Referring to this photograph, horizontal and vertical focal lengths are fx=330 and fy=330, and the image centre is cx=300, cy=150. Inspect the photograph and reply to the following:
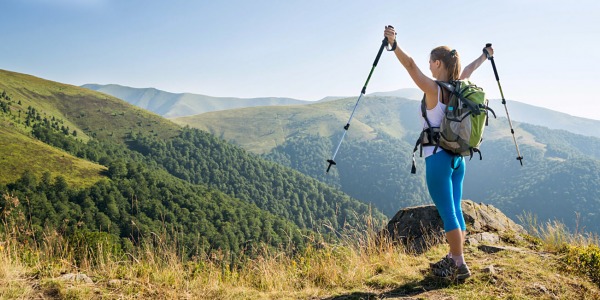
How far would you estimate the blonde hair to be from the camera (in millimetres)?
3783

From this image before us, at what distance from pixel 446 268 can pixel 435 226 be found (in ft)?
10.3

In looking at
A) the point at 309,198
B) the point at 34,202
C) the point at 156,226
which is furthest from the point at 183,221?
the point at 309,198

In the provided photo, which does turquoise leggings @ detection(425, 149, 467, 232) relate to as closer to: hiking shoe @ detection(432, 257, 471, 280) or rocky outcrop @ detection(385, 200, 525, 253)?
hiking shoe @ detection(432, 257, 471, 280)

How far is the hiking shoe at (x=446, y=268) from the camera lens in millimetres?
3801

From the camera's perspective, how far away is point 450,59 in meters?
3.80

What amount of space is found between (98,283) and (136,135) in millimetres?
192952

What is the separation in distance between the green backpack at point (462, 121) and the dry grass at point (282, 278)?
155cm

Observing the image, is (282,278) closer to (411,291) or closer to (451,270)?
(411,291)

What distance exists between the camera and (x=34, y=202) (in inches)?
2650

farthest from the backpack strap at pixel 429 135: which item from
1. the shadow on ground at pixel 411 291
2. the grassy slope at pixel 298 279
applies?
the grassy slope at pixel 298 279

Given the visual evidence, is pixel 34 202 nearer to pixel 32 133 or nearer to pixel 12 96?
pixel 32 133

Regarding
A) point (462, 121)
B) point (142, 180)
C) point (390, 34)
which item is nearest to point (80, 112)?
point (142, 180)

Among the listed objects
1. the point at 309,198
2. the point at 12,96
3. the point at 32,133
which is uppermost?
the point at 12,96

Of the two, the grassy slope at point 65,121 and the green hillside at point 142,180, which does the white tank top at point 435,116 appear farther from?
the grassy slope at point 65,121
